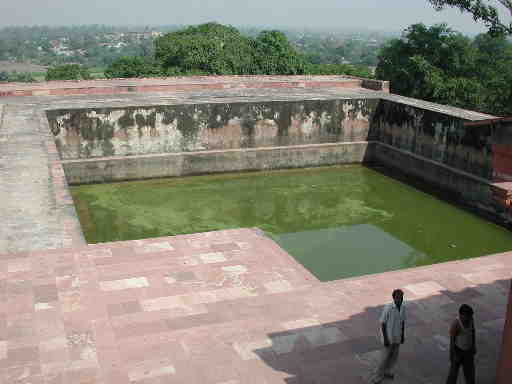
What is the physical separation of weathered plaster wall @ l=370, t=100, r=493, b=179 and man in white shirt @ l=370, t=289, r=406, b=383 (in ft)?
21.5

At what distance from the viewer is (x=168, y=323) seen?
4719 millimetres

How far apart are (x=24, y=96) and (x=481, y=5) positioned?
435 inches

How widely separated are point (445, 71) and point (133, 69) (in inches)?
566

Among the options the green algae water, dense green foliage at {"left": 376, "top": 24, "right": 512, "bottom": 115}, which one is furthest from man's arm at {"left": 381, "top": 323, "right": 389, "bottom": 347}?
dense green foliage at {"left": 376, "top": 24, "right": 512, "bottom": 115}

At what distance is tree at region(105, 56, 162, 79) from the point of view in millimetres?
25969

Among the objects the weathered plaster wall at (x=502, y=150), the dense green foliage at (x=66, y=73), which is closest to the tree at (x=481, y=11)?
the weathered plaster wall at (x=502, y=150)

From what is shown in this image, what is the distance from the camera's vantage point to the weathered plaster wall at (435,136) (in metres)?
10.4

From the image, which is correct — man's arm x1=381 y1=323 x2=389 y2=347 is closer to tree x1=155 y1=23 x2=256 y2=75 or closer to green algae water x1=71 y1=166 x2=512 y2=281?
green algae water x1=71 y1=166 x2=512 y2=281

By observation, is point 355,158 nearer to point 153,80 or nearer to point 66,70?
point 153,80

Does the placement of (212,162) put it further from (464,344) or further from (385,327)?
(464,344)

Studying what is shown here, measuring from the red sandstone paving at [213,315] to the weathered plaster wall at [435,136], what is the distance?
4.45 metres

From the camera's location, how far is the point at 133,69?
26.8m

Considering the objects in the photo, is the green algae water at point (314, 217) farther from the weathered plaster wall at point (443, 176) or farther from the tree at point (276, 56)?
the tree at point (276, 56)

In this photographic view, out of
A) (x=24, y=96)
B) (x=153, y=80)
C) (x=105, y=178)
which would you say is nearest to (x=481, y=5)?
(x=153, y=80)
